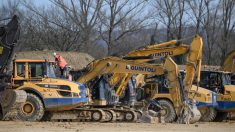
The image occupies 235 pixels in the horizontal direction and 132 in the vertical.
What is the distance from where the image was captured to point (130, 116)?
74.5ft

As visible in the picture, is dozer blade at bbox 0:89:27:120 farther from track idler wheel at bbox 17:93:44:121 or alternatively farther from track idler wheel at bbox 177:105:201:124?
track idler wheel at bbox 177:105:201:124

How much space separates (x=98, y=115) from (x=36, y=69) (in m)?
3.25

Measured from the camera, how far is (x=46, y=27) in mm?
55344

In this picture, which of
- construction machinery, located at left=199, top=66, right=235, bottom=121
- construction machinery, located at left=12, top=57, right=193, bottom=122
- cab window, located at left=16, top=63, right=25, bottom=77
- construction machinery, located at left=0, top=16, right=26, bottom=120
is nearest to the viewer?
construction machinery, located at left=0, top=16, right=26, bottom=120

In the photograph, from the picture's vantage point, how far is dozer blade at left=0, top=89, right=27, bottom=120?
760 inches

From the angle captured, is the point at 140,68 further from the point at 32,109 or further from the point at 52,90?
the point at 32,109

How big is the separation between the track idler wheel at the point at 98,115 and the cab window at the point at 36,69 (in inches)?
113

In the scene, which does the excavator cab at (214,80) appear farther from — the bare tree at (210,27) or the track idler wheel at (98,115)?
the bare tree at (210,27)

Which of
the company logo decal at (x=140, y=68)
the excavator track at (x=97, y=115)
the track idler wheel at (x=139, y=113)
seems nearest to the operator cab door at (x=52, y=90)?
the excavator track at (x=97, y=115)

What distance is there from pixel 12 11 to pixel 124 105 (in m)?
39.9

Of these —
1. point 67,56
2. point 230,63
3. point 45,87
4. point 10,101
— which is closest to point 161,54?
point 45,87

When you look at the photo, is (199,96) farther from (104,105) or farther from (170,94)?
(104,105)

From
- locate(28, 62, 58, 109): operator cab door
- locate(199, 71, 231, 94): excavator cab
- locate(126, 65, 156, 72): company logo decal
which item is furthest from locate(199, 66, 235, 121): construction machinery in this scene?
locate(28, 62, 58, 109): operator cab door

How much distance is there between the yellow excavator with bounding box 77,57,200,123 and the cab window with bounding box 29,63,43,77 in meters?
2.67
